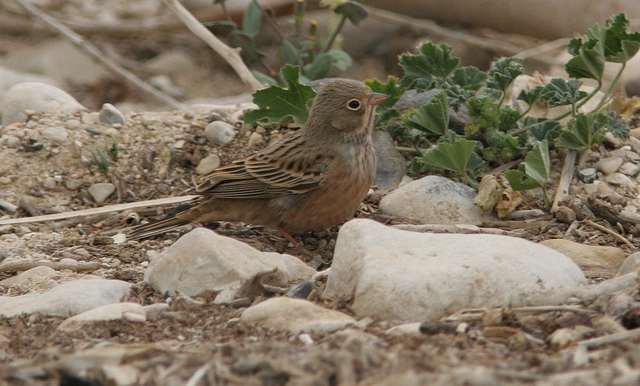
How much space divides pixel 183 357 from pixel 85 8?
1036 centimetres

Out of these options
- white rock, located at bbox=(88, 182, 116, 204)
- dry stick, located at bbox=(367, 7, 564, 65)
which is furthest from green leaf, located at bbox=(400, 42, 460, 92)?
dry stick, located at bbox=(367, 7, 564, 65)

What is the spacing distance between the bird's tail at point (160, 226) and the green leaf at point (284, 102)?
2.88ft

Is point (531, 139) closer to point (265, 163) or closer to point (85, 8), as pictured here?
point (265, 163)

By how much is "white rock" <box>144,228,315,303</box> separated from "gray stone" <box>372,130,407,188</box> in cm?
164

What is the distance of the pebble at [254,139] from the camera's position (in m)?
6.17

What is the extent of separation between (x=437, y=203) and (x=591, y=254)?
3.66ft

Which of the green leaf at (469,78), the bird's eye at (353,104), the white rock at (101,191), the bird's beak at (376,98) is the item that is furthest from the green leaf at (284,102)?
the white rock at (101,191)

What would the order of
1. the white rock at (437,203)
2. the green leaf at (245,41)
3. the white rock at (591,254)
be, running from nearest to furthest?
the white rock at (591,254)
the white rock at (437,203)
the green leaf at (245,41)

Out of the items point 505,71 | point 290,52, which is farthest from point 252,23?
point 505,71

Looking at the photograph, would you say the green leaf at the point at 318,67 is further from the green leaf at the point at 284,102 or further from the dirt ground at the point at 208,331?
the green leaf at the point at 284,102

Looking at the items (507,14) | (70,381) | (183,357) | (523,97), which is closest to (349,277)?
(183,357)

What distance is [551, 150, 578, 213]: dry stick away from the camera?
5.21 m

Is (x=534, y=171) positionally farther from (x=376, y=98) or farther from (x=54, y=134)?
(x=54, y=134)

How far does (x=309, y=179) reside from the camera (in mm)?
5344
